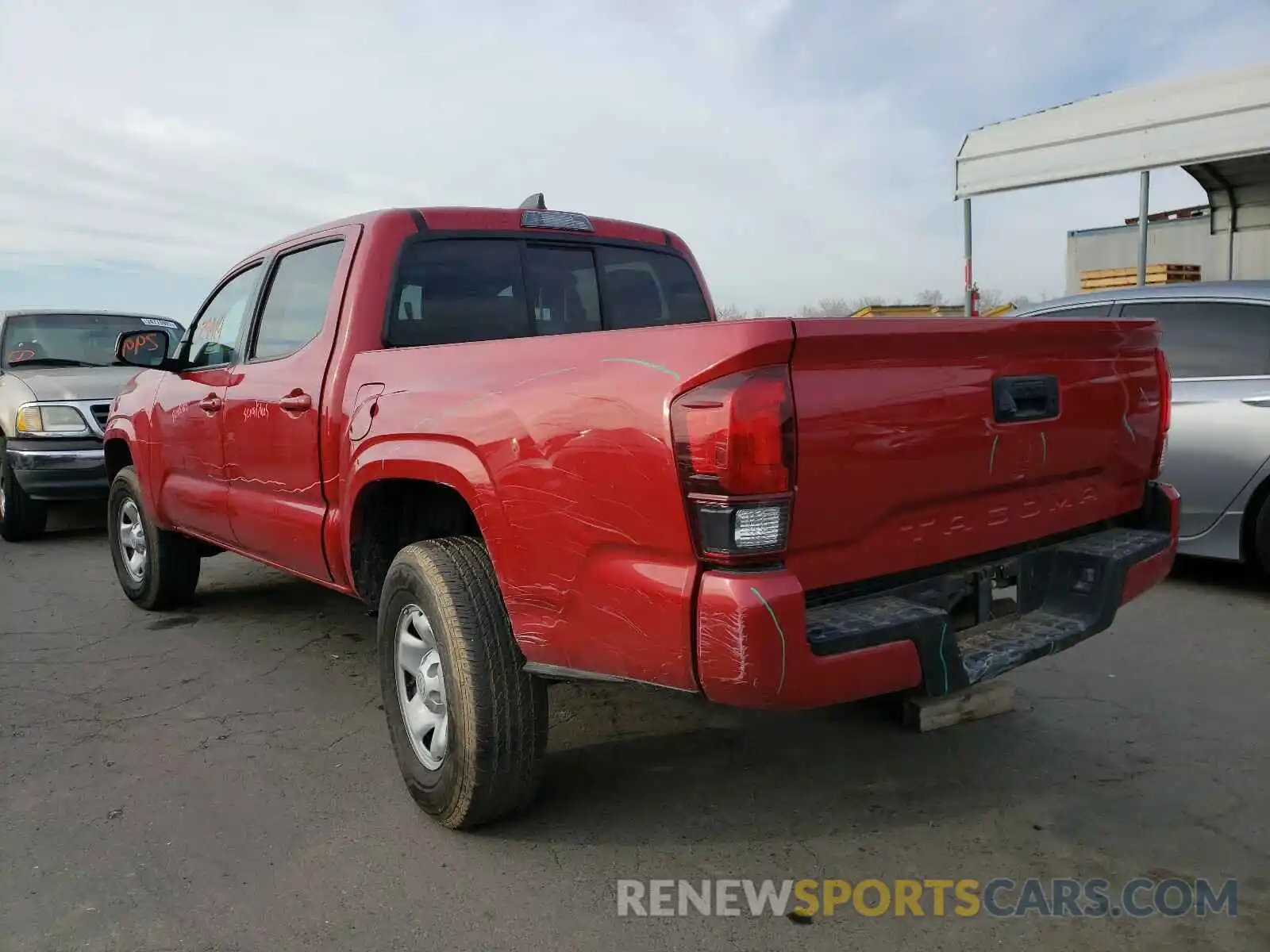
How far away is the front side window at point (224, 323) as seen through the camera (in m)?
4.55

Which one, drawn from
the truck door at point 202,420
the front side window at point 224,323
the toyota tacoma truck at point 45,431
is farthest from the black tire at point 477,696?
the toyota tacoma truck at point 45,431

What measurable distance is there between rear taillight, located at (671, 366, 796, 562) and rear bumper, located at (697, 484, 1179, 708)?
9cm

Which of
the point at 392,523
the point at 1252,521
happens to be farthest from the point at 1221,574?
the point at 392,523

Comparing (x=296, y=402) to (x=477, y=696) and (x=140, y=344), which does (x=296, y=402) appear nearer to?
(x=477, y=696)

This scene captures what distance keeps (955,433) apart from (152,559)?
4.63m

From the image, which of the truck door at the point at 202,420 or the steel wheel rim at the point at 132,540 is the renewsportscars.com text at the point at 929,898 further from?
the steel wheel rim at the point at 132,540

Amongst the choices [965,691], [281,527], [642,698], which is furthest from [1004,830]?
[281,527]

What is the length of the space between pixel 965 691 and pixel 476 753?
1797 millimetres

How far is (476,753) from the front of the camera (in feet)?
9.07

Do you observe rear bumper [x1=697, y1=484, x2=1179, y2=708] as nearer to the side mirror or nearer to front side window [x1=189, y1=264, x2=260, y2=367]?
front side window [x1=189, y1=264, x2=260, y2=367]

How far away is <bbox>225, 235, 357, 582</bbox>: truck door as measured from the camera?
368 centimetres

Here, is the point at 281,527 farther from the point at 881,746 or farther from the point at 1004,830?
the point at 1004,830

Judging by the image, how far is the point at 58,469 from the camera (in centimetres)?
783

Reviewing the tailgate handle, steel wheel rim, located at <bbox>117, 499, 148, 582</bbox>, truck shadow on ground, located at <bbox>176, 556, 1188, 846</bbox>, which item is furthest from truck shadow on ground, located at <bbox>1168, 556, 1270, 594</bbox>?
steel wheel rim, located at <bbox>117, 499, 148, 582</bbox>
